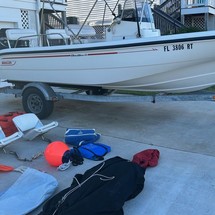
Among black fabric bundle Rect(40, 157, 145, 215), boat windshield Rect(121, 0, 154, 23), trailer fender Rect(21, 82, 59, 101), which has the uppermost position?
boat windshield Rect(121, 0, 154, 23)

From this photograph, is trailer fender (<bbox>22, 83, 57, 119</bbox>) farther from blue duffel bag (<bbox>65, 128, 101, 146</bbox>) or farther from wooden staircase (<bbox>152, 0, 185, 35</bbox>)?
wooden staircase (<bbox>152, 0, 185, 35</bbox>)

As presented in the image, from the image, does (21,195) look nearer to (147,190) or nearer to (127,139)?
(147,190)

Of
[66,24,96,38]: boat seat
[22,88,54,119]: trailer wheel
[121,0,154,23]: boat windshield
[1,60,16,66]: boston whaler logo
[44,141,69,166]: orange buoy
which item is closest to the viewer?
[44,141,69,166]: orange buoy

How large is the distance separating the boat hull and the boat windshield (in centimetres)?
104

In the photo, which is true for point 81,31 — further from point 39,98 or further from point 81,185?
point 81,185

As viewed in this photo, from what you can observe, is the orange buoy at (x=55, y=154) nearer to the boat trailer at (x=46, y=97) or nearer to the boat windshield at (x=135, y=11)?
the boat trailer at (x=46, y=97)

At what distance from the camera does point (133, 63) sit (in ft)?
17.4

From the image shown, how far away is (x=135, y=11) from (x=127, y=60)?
130cm

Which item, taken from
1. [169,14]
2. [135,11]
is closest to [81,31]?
[135,11]

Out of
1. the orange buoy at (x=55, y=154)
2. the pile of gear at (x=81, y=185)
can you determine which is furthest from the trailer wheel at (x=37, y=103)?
the orange buoy at (x=55, y=154)

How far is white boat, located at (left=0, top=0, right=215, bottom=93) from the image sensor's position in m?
4.95

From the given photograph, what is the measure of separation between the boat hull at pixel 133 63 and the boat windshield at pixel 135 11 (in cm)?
104

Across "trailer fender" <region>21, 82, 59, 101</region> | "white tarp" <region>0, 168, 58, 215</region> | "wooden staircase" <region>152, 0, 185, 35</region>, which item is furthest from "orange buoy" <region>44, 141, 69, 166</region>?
"wooden staircase" <region>152, 0, 185, 35</region>

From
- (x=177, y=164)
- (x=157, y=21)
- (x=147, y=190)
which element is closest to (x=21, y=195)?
(x=147, y=190)
